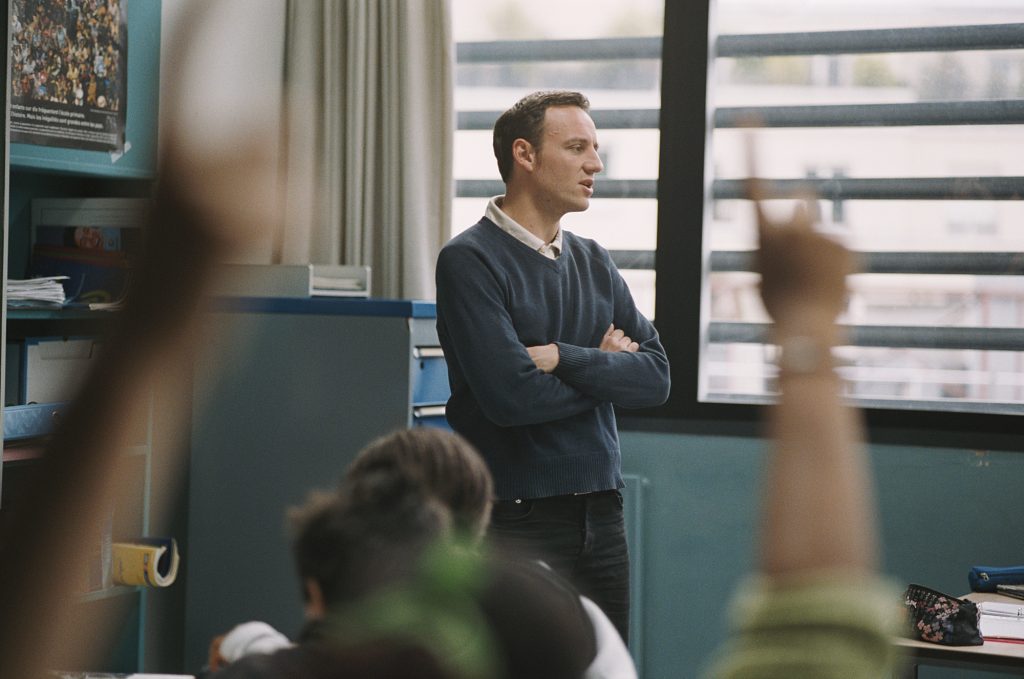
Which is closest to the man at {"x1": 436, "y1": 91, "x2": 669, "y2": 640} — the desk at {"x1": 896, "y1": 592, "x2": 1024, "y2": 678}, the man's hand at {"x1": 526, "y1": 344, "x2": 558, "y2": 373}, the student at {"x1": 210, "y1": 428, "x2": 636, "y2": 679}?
the man's hand at {"x1": 526, "y1": 344, "x2": 558, "y2": 373}

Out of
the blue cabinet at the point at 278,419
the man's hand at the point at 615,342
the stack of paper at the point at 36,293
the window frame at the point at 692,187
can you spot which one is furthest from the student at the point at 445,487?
the window frame at the point at 692,187

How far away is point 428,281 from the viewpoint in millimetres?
3967

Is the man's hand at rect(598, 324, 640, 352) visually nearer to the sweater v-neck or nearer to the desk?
the sweater v-neck

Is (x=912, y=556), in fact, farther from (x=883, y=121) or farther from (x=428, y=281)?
(x=428, y=281)

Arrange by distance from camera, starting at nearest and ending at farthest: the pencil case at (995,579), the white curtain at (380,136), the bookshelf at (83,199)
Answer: the pencil case at (995,579) < the bookshelf at (83,199) < the white curtain at (380,136)

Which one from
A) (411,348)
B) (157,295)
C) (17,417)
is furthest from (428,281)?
(157,295)

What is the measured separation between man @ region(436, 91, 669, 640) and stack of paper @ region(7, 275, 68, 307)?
1.11 m

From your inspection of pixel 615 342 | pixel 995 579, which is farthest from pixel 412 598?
pixel 995 579

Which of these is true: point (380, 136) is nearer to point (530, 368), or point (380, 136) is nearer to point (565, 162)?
point (565, 162)

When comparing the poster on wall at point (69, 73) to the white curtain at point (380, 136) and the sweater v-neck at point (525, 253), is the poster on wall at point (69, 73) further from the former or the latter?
the sweater v-neck at point (525, 253)

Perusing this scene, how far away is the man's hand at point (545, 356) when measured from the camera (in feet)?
8.50

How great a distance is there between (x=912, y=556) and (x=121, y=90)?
2.77 metres

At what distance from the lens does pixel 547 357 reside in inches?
102

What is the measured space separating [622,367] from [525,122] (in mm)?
638
